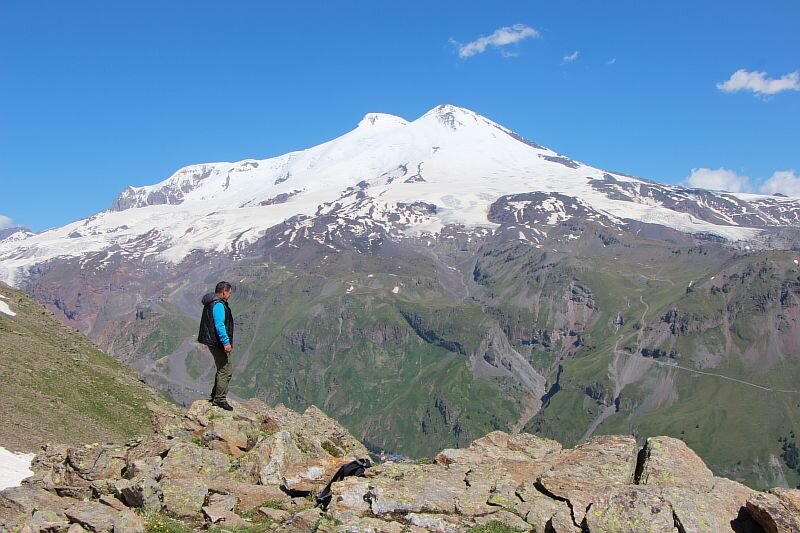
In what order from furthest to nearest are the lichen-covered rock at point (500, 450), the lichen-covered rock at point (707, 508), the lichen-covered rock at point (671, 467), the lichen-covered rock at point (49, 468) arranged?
the lichen-covered rock at point (49, 468) → the lichen-covered rock at point (500, 450) → the lichen-covered rock at point (671, 467) → the lichen-covered rock at point (707, 508)

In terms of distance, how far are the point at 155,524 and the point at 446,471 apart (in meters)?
9.57

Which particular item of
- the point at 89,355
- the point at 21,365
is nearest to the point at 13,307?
the point at 89,355

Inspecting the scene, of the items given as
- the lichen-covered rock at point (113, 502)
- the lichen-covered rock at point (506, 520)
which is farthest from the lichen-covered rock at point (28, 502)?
the lichen-covered rock at point (506, 520)

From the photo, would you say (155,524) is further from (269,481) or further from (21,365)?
(21,365)

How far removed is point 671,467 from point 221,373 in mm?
19112

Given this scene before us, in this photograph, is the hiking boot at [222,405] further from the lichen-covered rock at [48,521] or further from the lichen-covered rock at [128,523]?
the lichen-covered rock at [128,523]

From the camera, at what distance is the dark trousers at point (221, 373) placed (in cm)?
2909

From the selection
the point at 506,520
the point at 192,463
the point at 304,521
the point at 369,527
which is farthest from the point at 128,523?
the point at 506,520

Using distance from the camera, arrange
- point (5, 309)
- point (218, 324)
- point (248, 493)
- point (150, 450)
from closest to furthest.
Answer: point (248, 493)
point (150, 450)
point (218, 324)
point (5, 309)

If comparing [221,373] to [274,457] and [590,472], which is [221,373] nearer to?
[274,457]

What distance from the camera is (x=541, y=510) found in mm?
19734

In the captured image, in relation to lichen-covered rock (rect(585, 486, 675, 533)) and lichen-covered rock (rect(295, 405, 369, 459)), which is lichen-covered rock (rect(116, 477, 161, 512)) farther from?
lichen-covered rock (rect(585, 486, 675, 533))

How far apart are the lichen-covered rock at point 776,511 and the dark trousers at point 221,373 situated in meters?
20.4

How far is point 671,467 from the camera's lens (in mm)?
21547
